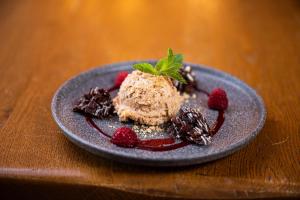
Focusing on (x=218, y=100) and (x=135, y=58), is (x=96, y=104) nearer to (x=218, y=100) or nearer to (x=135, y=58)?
(x=218, y=100)

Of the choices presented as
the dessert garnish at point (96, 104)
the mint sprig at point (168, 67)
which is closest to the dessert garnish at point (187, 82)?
the mint sprig at point (168, 67)

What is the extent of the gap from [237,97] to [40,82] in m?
0.73

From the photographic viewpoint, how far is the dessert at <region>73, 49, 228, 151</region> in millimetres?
1215

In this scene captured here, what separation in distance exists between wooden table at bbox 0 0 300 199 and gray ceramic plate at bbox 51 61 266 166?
0.05 meters

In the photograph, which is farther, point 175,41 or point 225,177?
point 175,41

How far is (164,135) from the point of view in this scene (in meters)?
1.24

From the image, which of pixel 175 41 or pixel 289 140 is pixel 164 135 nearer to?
pixel 289 140

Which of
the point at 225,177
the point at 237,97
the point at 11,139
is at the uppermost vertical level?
the point at 237,97

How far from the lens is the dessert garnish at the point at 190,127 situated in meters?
1.18

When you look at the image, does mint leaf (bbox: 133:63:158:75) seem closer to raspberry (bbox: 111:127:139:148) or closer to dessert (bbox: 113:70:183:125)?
dessert (bbox: 113:70:183:125)

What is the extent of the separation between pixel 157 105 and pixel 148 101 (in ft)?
0.10

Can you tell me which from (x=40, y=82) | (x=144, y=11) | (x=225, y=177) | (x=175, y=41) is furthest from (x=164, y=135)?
(x=144, y=11)

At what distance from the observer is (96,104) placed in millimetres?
1332

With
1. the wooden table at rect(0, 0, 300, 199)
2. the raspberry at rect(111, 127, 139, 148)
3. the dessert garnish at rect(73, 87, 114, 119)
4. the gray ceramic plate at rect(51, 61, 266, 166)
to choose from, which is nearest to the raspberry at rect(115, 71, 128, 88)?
the gray ceramic plate at rect(51, 61, 266, 166)
